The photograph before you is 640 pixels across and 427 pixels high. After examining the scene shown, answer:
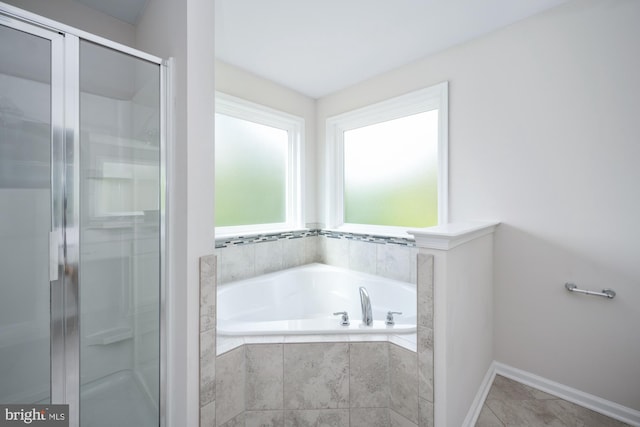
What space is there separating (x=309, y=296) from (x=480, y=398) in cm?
158

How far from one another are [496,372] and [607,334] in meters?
0.72

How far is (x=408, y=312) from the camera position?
7.36 ft

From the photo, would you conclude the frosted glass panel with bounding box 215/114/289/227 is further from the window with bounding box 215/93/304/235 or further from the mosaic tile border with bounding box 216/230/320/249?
the mosaic tile border with bounding box 216/230/320/249

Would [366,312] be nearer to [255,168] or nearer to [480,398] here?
[480,398]

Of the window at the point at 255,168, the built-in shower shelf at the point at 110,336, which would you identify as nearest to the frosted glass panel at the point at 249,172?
the window at the point at 255,168

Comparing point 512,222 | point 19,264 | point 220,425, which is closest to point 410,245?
point 512,222

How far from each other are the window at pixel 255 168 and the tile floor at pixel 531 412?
2.18 metres

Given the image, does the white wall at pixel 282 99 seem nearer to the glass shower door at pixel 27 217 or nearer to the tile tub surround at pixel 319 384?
the glass shower door at pixel 27 217

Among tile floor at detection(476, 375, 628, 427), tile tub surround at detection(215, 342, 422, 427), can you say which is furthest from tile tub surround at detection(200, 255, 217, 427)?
tile floor at detection(476, 375, 628, 427)

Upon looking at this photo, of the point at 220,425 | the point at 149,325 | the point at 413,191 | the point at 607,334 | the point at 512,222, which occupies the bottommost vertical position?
the point at 220,425

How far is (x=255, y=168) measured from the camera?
2.76m

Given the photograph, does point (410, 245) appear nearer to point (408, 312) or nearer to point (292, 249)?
point (408, 312)

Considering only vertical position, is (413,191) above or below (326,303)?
above

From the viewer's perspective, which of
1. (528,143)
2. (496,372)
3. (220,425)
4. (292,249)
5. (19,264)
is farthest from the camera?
(292,249)
